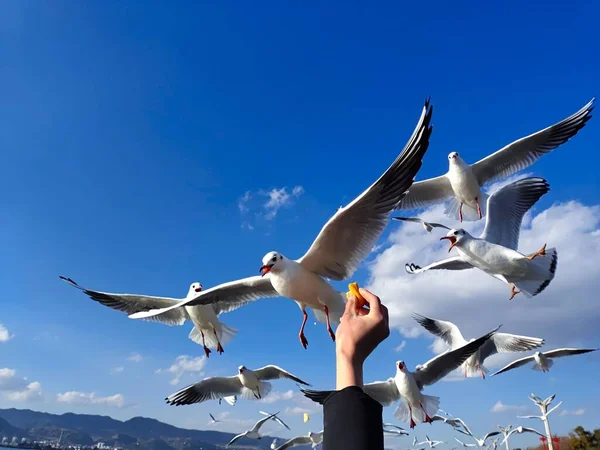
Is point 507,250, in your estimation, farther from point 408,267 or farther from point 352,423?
point 352,423

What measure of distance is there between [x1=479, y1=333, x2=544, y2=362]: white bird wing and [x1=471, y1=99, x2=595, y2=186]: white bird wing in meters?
3.78

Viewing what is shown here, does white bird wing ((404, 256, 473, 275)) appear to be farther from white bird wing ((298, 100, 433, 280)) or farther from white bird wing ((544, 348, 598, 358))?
white bird wing ((544, 348, 598, 358))

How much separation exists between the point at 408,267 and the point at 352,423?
22.9ft

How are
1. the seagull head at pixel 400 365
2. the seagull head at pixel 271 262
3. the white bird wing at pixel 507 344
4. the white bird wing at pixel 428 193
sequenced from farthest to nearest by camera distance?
1. the white bird wing at pixel 507 344
2. the seagull head at pixel 400 365
3. the white bird wing at pixel 428 193
4. the seagull head at pixel 271 262

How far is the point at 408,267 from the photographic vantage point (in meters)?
7.72

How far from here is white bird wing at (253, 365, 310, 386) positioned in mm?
11141

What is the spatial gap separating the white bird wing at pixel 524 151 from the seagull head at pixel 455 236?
2.75m

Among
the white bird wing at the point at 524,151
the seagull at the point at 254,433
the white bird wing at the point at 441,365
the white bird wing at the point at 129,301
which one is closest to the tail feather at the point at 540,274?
the white bird wing at the point at 441,365

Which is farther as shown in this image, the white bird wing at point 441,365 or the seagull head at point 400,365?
the seagull head at point 400,365

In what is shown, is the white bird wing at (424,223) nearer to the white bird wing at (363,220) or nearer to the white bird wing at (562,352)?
the white bird wing at (363,220)

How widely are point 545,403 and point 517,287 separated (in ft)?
71.8

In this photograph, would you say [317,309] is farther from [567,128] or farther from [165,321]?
[567,128]

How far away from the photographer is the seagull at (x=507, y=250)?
19.6 feet

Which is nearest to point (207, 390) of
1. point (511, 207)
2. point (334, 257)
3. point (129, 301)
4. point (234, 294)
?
point (129, 301)
